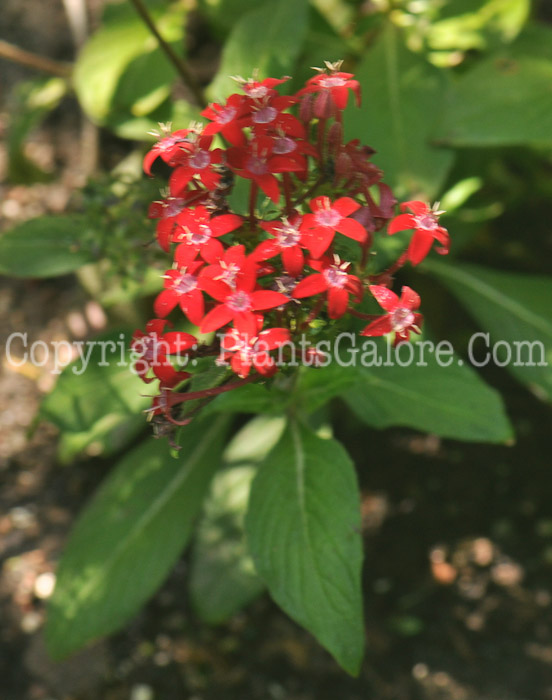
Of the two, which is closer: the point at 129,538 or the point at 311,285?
the point at 311,285

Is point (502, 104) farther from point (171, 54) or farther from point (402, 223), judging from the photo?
point (402, 223)

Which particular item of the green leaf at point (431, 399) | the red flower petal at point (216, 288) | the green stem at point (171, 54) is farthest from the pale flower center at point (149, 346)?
the green stem at point (171, 54)

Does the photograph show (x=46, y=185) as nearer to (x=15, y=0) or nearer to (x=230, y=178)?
(x=15, y=0)

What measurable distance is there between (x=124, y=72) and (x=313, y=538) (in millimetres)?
1384

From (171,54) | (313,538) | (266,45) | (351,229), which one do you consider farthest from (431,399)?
(171,54)

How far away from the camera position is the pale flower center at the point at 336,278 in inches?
37.7

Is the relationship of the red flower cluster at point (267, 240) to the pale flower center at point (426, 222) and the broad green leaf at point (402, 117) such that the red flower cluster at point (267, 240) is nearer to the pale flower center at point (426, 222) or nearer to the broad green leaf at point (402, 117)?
the pale flower center at point (426, 222)

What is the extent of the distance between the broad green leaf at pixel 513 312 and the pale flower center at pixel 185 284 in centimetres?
107

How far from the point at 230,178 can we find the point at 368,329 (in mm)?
317

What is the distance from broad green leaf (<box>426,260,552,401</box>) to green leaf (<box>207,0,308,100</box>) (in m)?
0.72

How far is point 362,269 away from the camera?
1084 mm

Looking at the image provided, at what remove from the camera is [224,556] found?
1.87m

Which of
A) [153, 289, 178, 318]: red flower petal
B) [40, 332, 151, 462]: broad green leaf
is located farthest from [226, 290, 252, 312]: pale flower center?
[40, 332, 151, 462]: broad green leaf

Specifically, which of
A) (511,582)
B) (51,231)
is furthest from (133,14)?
(511,582)
